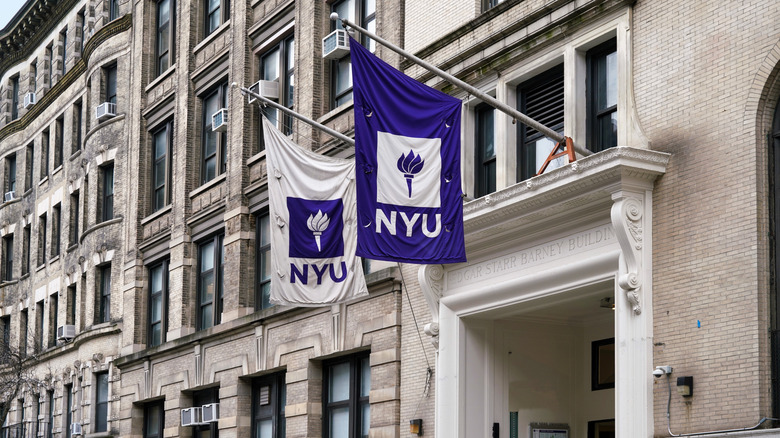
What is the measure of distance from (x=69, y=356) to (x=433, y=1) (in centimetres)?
2247

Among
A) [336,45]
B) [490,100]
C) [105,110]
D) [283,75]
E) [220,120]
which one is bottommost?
[490,100]

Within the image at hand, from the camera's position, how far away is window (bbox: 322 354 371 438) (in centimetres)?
2603

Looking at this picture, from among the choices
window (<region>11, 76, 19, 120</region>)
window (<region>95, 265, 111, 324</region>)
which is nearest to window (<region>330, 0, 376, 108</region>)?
window (<region>95, 265, 111, 324</region>)

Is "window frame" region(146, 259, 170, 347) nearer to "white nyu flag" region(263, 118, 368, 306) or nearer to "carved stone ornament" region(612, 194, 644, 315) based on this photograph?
"white nyu flag" region(263, 118, 368, 306)

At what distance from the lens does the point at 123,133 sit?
3972 cm

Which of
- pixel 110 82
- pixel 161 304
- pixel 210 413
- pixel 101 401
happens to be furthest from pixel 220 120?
pixel 101 401

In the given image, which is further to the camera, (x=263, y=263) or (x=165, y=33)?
(x=165, y=33)

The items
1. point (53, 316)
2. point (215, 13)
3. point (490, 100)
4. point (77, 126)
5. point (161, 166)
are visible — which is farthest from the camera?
point (77, 126)

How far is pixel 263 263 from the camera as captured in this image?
3083 centimetres

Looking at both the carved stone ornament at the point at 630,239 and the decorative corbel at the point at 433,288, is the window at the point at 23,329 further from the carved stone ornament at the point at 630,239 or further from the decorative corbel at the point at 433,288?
the carved stone ornament at the point at 630,239

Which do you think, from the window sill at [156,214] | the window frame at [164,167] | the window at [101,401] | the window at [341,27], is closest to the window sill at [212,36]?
the window frame at [164,167]

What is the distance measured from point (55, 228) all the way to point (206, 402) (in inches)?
640

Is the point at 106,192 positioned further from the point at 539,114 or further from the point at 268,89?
the point at 539,114

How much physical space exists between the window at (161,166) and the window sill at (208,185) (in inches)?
107
